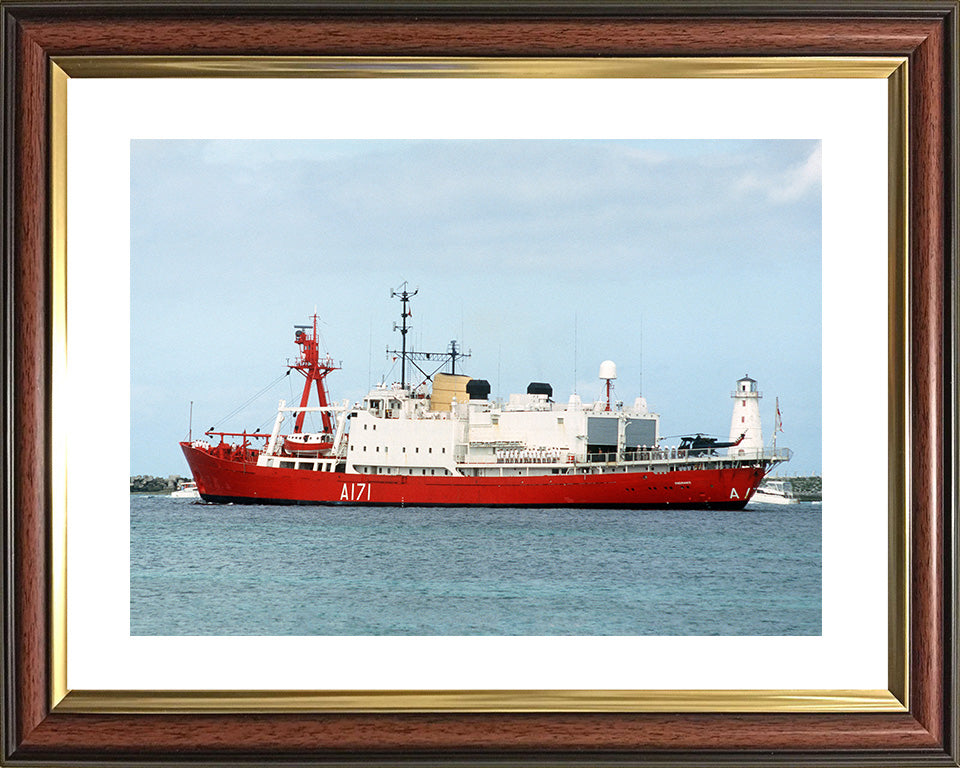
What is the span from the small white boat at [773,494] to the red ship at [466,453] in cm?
8

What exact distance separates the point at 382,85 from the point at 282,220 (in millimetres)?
2980

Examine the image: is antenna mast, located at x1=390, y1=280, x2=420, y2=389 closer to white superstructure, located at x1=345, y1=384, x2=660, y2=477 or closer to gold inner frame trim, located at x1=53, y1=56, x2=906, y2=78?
white superstructure, located at x1=345, y1=384, x2=660, y2=477

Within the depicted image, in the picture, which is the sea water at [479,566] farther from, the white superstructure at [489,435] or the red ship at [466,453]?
the white superstructure at [489,435]

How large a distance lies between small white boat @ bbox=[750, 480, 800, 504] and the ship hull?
0.07m

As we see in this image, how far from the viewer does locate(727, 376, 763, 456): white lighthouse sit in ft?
11.8

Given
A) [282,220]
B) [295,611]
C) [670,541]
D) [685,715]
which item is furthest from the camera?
[670,541]

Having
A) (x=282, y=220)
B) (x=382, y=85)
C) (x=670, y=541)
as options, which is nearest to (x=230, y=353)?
(x=282, y=220)

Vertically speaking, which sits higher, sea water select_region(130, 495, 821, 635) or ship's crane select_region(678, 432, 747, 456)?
ship's crane select_region(678, 432, 747, 456)

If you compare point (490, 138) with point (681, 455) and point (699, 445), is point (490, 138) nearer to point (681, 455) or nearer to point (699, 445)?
point (699, 445)

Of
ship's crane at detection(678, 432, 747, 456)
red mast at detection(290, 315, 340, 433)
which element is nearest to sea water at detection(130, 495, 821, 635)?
ship's crane at detection(678, 432, 747, 456)

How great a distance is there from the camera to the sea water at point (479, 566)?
344 cm

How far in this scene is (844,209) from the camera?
0.82 metres

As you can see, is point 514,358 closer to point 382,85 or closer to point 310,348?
point 310,348

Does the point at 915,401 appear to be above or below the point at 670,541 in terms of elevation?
above
